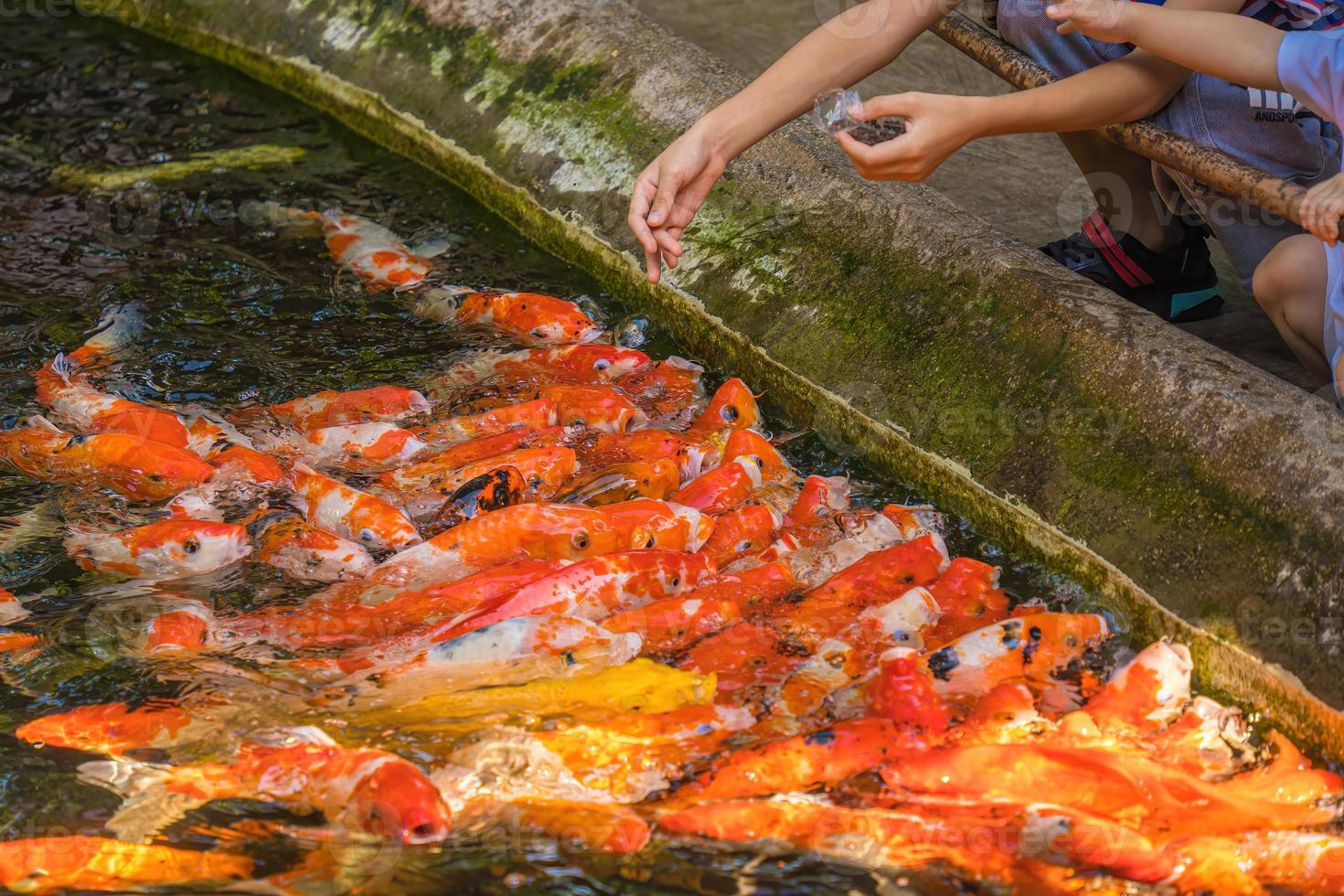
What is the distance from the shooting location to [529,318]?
15.3ft

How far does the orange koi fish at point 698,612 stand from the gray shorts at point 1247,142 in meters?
1.66

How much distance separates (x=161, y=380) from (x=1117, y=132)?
291 centimetres

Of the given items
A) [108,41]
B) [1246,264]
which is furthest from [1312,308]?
[108,41]

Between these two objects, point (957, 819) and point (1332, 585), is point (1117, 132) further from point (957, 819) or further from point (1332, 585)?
point (957, 819)

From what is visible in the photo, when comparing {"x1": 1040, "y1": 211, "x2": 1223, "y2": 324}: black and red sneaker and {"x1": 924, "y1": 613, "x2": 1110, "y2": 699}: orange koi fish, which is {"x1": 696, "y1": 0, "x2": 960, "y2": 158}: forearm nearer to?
{"x1": 1040, "y1": 211, "x2": 1223, "y2": 324}: black and red sneaker

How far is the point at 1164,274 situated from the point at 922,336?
94 cm

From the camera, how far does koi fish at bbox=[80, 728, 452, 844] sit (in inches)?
101

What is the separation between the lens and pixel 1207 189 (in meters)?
3.92

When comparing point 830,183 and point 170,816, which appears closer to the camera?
point 170,816

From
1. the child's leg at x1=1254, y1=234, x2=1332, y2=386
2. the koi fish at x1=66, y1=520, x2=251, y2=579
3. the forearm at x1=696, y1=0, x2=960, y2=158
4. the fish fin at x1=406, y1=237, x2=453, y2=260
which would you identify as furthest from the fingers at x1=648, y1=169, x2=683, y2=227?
the fish fin at x1=406, y1=237, x2=453, y2=260

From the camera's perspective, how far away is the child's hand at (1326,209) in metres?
3.03

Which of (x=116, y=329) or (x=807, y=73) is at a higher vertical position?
(x=807, y=73)

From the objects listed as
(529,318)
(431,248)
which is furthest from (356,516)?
(431,248)

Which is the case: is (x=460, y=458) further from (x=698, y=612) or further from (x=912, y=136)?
(x=912, y=136)
